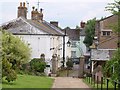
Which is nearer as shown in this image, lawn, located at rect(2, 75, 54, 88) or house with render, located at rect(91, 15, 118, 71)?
lawn, located at rect(2, 75, 54, 88)

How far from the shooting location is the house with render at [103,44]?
47.2 meters

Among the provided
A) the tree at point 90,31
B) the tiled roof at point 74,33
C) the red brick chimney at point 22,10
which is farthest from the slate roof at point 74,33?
the red brick chimney at point 22,10

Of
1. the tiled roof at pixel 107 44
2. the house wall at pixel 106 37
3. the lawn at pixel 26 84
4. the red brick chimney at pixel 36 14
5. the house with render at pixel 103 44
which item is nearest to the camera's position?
the lawn at pixel 26 84

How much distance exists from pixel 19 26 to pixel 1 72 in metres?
31.8

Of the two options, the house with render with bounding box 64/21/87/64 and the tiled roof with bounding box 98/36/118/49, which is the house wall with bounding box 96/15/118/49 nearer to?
the tiled roof with bounding box 98/36/118/49

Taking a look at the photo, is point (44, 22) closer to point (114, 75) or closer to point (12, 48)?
point (12, 48)

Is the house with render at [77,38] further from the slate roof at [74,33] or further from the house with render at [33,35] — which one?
the house with render at [33,35]

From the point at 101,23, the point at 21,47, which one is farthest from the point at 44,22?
the point at 21,47

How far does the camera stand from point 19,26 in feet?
180

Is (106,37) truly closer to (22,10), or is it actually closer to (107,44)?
(107,44)

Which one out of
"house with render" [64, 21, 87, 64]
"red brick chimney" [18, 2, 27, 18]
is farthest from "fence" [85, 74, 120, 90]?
"house with render" [64, 21, 87, 64]

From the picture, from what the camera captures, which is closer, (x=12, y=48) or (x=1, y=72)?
(x=1, y=72)

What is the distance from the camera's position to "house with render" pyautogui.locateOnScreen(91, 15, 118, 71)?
155ft

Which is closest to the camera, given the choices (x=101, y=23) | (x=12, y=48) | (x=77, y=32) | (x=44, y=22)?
(x=12, y=48)
